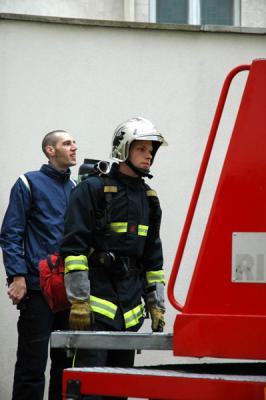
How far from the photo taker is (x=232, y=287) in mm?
4152

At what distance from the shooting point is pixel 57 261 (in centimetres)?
612

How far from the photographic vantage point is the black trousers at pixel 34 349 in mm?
6938

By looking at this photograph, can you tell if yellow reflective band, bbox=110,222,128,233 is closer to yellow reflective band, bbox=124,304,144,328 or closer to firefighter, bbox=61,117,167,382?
Result: firefighter, bbox=61,117,167,382

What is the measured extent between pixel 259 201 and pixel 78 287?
164cm

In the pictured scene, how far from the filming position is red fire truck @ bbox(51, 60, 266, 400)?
4.10 meters

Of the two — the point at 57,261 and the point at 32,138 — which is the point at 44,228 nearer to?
the point at 57,261

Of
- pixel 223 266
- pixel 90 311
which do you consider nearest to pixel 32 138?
pixel 90 311

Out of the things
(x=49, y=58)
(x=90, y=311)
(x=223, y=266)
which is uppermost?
(x=49, y=58)

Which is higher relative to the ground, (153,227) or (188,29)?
(188,29)

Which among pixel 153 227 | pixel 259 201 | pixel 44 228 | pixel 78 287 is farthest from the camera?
pixel 44 228

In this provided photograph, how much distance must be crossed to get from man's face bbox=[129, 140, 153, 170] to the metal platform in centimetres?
133

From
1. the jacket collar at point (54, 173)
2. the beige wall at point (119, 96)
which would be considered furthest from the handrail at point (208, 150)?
the beige wall at point (119, 96)

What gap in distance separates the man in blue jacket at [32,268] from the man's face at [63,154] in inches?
7.2

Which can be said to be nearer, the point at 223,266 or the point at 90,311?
the point at 223,266
